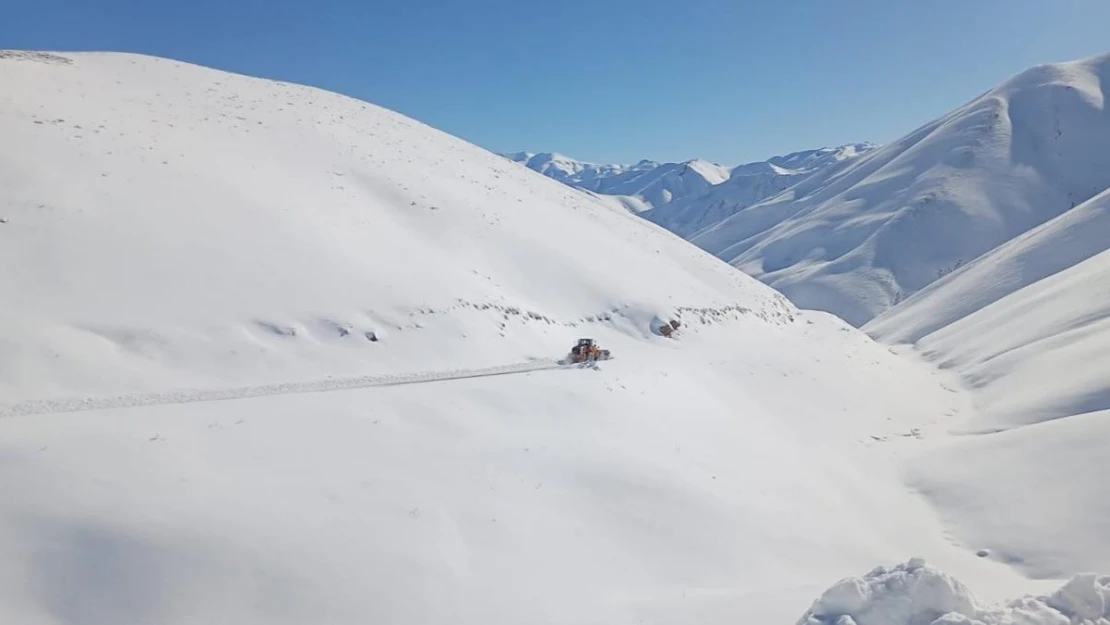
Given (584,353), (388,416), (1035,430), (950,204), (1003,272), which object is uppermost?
(950,204)

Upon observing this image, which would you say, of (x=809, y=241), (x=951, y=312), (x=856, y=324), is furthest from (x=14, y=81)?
(x=809, y=241)

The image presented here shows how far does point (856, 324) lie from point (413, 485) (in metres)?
123

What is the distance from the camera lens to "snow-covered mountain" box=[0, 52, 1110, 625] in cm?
1108

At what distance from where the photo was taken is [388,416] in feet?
57.3

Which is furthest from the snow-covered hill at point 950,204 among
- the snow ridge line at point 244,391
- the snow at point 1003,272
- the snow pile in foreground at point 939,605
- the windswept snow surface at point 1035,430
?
the snow pile in foreground at point 939,605

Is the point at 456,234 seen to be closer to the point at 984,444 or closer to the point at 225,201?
the point at 225,201

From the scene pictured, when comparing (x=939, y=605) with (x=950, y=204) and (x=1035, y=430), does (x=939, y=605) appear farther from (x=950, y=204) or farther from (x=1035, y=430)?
(x=950, y=204)

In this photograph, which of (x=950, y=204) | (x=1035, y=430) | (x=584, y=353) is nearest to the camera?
(x=1035, y=430)

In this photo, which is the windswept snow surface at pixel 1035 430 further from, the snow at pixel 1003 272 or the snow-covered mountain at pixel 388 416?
the snow at pixel 1003 272

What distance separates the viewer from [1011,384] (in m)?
33.6

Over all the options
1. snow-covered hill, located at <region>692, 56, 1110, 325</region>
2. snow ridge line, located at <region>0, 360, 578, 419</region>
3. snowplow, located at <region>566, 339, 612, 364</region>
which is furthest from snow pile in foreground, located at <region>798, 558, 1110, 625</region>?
snow-covered hill, located at <region>692, 56, 1110, 325</region>

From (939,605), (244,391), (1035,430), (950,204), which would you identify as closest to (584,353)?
(244,391)

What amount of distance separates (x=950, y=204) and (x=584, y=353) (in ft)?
539

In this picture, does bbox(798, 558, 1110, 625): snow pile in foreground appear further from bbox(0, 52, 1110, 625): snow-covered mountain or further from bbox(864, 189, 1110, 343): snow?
bbox(864, 189, 1110, 343): snow
